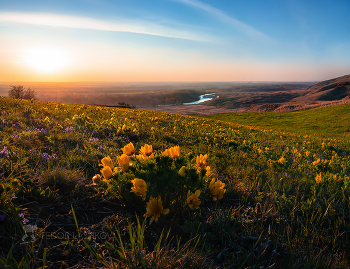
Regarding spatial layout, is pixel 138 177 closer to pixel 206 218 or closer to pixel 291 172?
pixel 206 218

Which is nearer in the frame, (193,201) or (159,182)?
(159,182)

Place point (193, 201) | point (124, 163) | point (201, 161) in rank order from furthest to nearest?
1. point (201, 161)
2. point (124, 163)
3. point (193, 201)

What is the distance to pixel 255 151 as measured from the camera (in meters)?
5.85

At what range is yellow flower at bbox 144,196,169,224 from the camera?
201 cm

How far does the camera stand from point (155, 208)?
2.07 m

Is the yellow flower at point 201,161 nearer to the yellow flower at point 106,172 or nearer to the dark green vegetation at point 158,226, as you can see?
the dark green vegetation at point 158,226

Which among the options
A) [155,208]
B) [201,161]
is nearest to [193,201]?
[155,208]

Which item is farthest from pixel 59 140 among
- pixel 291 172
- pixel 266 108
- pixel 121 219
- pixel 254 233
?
pixel 266 108

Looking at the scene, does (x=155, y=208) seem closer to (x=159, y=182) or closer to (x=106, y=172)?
(x=159, y=182)

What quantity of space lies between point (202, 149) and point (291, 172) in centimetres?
217

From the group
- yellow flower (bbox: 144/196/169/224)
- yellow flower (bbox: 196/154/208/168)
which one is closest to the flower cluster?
yellow flower (bbox: 144/196/169/224)

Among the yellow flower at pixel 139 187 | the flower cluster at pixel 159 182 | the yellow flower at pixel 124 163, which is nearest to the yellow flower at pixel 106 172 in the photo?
the flower cluster at pixel 159 182

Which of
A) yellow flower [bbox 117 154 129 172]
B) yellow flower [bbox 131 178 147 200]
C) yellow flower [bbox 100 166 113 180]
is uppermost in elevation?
yellow flower [bbox 117 154 129 172]

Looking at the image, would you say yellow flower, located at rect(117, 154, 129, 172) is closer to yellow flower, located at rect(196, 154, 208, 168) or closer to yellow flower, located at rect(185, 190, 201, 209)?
yellow flower, located at rect(185, 190, 201, 209)
